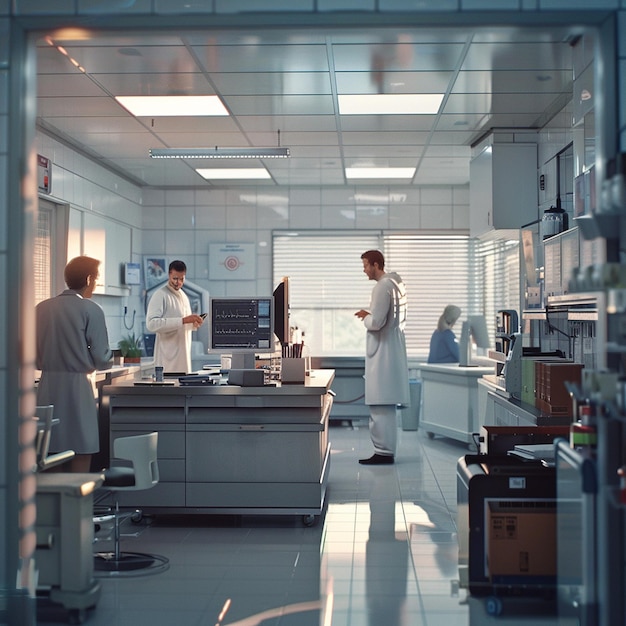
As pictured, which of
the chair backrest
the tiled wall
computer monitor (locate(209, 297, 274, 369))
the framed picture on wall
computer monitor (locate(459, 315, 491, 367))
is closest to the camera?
the chair backrest

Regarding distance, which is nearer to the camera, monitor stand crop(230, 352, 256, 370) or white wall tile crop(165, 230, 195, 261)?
monitor stand crop(230, 352, 256, 370)

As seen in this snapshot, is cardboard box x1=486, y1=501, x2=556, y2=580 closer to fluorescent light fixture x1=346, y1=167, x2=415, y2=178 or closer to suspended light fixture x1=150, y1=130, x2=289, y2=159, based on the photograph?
suspended light fixture x1=150, y1=130, x2=289, y2=159

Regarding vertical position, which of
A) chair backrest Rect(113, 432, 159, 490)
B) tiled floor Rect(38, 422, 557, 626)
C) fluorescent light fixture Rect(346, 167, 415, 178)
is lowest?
tiled floor Rect(38, 422, 557, 626)

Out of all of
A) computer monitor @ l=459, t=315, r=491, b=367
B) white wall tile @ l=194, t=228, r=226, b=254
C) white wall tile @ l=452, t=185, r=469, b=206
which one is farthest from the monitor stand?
white wall tile @ l=452, t=185, r=469, b=206

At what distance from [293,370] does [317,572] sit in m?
1.37

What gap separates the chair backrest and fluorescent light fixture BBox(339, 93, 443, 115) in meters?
2.99

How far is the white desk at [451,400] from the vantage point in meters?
7.93

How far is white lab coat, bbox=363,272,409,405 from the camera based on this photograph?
6996mm

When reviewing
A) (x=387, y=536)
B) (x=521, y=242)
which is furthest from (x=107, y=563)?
(x=521, y=242)

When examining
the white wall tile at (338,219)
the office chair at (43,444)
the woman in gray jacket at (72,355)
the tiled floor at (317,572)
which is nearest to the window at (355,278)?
the white wall tile at (338,219)

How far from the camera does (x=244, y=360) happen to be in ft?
17.9

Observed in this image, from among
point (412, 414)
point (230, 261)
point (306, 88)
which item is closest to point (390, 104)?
point (306, 88)

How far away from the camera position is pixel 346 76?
18.7 ft

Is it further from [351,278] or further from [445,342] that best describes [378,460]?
[351,278]
